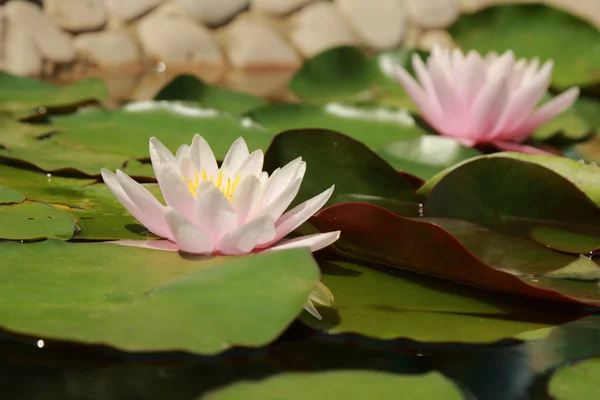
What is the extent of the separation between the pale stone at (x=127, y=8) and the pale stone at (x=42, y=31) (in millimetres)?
249

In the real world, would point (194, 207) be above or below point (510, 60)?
below

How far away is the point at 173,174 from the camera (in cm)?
74

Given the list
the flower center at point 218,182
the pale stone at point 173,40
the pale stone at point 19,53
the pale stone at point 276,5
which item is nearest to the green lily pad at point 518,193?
the flower center at point 218,182

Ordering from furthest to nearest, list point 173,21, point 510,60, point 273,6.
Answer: point 273,6 → point 173,21 → point 510,60

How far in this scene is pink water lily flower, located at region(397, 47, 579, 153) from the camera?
140cm

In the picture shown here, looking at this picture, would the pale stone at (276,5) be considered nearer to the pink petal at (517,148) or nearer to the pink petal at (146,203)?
the pink petal at (517,148)

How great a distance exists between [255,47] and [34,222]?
2.64m

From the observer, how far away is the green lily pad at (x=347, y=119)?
1576 mm

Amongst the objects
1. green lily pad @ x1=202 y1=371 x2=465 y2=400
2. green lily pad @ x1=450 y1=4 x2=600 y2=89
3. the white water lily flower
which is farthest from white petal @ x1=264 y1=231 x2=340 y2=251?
green lily pad @ x1=450 y1=4 x2=600 y2=89

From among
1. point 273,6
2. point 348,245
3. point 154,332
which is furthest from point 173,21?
point 154,332

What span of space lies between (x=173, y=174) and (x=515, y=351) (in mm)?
389

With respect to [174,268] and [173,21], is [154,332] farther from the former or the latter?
[173,21]

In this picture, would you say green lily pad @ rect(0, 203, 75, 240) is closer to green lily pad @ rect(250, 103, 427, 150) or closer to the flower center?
the flower center

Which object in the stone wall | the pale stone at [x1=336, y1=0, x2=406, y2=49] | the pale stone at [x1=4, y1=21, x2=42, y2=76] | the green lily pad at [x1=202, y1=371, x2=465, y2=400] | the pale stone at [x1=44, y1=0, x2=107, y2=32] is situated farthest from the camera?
the pale stone at [x1=336, y1=0, x2=406, y2=49]
